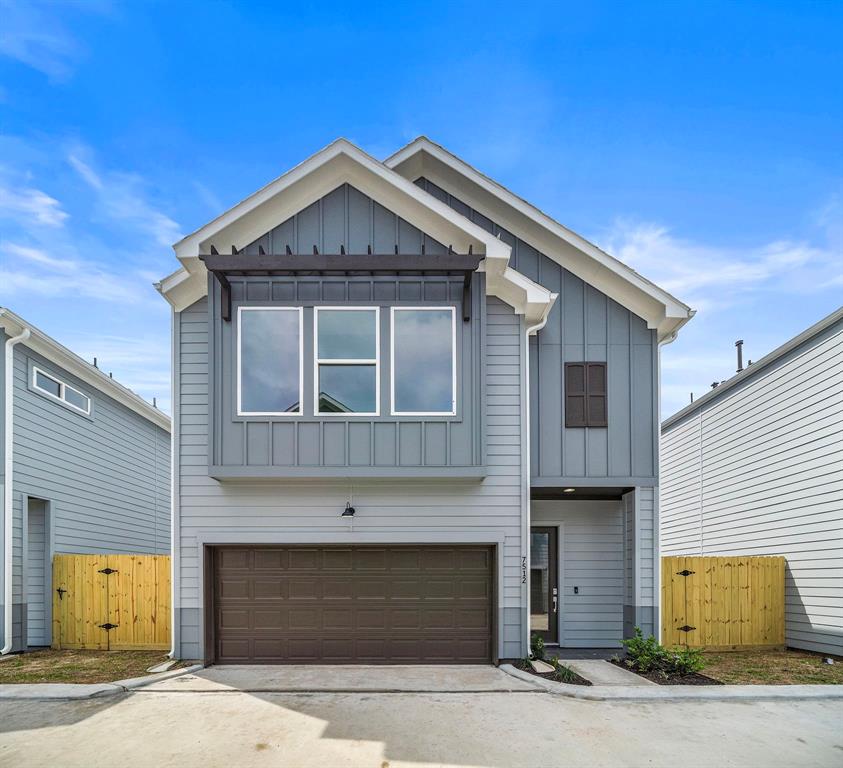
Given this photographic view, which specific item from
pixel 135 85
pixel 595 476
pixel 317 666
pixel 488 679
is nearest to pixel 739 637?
pixel 595 476

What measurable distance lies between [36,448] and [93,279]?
8959mm

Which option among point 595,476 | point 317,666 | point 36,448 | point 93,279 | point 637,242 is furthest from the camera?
point 93,279

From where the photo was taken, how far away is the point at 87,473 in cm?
1298

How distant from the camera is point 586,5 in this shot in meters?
11.5

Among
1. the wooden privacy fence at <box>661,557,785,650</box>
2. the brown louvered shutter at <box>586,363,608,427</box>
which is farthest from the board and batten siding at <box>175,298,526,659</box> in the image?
the wooden privacy fence at <box>661,557,785,650</box>

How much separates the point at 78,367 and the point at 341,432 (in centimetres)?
653

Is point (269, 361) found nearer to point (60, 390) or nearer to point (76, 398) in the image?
point (60, 390)

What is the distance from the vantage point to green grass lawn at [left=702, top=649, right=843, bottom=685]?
27.4ft

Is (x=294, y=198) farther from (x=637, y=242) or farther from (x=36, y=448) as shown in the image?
(x=637, y=242)

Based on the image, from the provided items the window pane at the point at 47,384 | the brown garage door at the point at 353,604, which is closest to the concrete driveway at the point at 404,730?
the brown garage door at the point at 353,604

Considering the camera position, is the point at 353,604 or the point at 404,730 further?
the point at 353,604

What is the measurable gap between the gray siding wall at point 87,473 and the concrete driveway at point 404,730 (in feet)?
15.4

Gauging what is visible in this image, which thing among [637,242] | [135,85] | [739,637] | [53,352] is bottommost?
[739,637]

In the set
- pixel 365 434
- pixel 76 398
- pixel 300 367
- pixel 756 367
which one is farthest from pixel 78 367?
pixel 756 367
